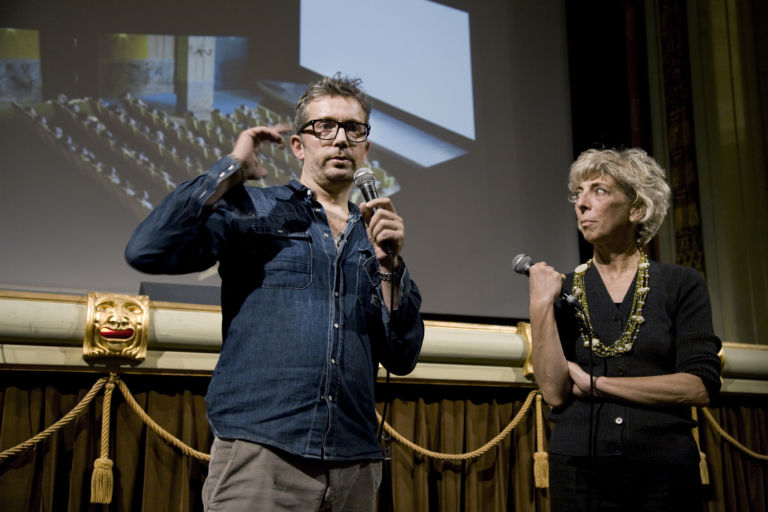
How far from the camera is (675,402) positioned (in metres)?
1.68

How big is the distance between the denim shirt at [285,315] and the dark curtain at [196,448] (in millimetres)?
975

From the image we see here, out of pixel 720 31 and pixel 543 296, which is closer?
pixel 543 296

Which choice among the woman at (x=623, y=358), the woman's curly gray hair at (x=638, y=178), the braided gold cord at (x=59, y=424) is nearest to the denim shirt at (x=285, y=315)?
the woman at (x=623, y=358)

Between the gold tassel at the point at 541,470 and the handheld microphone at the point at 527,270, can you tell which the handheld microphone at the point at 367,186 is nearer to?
the handheld microphone at the point at 527,270

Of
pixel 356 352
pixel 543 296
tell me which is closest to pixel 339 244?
pixel 356 352

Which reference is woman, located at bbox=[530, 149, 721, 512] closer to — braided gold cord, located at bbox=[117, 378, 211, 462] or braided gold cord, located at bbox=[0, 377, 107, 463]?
braided gold cord, located at bbox=[117, 378, 211, 462]

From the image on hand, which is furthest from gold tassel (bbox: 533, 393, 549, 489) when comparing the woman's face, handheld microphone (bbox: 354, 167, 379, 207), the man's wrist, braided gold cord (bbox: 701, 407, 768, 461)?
handheld microphone (bbox: 354, 167, 379, 207)

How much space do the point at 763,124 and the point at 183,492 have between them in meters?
3.80

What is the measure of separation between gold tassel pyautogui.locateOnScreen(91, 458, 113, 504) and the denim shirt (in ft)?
2.94

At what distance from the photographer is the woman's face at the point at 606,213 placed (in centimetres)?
190

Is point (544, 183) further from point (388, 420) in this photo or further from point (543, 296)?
point (543, 296)

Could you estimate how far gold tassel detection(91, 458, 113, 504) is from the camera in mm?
1990

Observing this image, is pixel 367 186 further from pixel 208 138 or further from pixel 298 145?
pixel 208 138

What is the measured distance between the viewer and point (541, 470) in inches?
103
